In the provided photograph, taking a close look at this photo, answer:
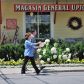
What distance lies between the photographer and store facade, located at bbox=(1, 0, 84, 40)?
2875 cm

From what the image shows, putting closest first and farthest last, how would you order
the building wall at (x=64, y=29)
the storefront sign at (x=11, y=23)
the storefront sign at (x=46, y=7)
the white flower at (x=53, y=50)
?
the white flower at (x=53, y=50)
the storefront sign at (x=46, y=7)
the storefront sign at (x=11, y=23)
the building wall at (x=64, y=29)

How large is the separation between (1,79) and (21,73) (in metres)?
1.84

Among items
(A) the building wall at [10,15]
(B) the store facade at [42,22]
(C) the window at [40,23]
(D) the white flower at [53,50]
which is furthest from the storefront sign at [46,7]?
(D) the white flower at [53,50]

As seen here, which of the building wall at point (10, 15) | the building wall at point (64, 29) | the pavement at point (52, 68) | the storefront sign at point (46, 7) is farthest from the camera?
the building wall at point (64, 29)

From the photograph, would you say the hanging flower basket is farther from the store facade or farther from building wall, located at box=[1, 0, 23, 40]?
building wall, located at box=[1, 0, 23, 40]

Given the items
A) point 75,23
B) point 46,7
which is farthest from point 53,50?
point 75,23

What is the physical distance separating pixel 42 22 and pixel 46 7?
195 centimetres

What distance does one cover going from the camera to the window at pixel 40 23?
29.3m

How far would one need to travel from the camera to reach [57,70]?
68.4ft

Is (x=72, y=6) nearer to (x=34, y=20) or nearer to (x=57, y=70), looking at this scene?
(x=34, y=20)

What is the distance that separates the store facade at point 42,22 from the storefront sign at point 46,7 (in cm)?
98

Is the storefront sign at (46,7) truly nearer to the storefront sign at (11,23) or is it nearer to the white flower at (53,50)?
the storefront sign at (11,23)

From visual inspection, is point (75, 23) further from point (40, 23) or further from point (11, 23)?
point (11, 23)

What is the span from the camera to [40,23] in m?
29.4
